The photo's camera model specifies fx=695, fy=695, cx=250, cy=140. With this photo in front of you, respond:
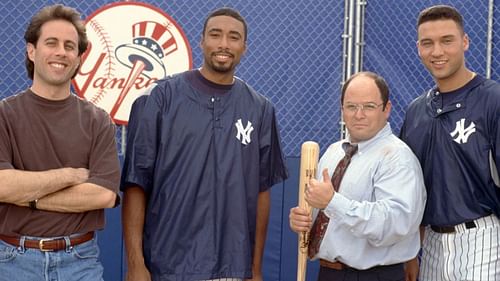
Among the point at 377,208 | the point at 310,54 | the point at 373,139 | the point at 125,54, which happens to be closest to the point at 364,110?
the point at 373,139

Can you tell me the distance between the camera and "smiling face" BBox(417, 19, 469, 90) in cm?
348

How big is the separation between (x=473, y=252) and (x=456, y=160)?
1.47ft

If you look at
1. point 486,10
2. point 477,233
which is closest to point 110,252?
point 477,233

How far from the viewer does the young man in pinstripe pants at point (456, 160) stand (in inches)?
131

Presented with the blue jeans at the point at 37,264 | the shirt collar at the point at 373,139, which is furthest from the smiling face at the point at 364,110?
the blue jeans at the point at 37,264

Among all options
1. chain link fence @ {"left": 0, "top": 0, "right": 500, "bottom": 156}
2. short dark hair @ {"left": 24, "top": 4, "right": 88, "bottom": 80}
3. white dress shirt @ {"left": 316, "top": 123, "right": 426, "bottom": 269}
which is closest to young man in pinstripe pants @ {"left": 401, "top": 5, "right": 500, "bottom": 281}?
white dress shirt @ {"left": 316, "top": 123, "right": 426, "bottom": 269}

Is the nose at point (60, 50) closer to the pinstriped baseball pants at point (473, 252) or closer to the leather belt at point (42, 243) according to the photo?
the leather belt at point (42, 243)

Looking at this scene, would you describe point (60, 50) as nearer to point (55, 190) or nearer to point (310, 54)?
point (55, 190)

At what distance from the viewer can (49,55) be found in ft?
10.2

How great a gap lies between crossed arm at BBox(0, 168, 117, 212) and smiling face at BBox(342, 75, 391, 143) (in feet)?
3.96

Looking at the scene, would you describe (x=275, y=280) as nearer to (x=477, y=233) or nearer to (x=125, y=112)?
(x=125, y=112)

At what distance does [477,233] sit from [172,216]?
4.82 ft

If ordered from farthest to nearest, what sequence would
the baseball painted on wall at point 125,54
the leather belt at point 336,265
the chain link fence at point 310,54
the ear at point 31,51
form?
the chain link fence at point 310,54
the baseball painted on wall at point 125,54
the leather belt at point 336,265
the ear at point 31,51

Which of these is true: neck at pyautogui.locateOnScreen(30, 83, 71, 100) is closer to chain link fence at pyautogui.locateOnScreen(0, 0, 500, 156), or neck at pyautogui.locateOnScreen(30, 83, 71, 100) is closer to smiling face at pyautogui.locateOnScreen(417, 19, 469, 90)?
smiling face at pyautogui.locateOnScreen(417, 19, 469, 90)
